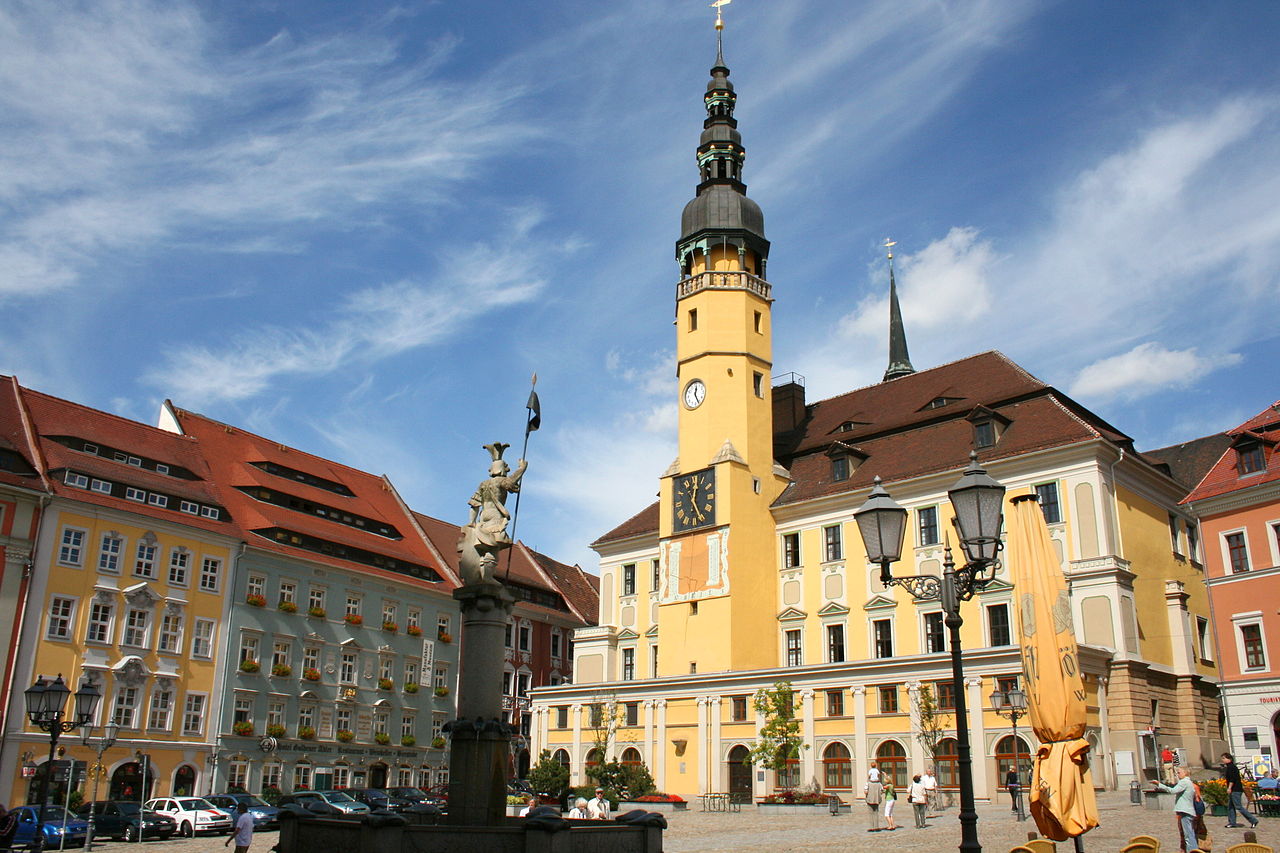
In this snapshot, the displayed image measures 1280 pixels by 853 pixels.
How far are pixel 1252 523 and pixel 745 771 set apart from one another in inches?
831

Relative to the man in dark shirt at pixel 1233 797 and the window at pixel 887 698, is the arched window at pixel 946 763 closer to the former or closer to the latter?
the window at pixel 887 698

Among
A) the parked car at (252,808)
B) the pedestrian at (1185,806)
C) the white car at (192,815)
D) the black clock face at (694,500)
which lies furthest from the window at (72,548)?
the pedestrian at (1185,806)

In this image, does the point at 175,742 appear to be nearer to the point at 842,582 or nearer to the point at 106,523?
the point at 106,523

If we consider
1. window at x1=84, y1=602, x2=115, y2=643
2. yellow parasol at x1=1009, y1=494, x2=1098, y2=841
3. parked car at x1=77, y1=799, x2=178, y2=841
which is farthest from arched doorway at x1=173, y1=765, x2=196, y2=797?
yellow parasol at x1=1009, y1=494, x2=1098, y2=841

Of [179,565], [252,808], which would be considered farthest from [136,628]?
[252,808]

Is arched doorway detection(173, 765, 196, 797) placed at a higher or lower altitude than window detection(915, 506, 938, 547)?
lower

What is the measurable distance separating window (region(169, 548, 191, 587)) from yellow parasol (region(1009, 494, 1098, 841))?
42366mm

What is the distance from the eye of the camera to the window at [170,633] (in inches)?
1841

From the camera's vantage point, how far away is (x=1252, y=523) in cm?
3766

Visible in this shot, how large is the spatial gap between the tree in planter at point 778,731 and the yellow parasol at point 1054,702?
30.2 metres

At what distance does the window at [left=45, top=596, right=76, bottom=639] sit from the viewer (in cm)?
4306

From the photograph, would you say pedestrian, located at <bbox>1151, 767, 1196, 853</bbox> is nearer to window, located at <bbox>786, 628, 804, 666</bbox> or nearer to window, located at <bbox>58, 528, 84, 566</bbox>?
window, located at <bbox>786, 628, 804, 666</bbox>

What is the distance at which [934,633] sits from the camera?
4388 centimetres

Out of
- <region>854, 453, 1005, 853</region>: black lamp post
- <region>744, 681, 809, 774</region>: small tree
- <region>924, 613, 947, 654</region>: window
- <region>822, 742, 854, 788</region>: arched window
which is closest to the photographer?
<region>854, 453, 1005, 853</region>: black lamp post
